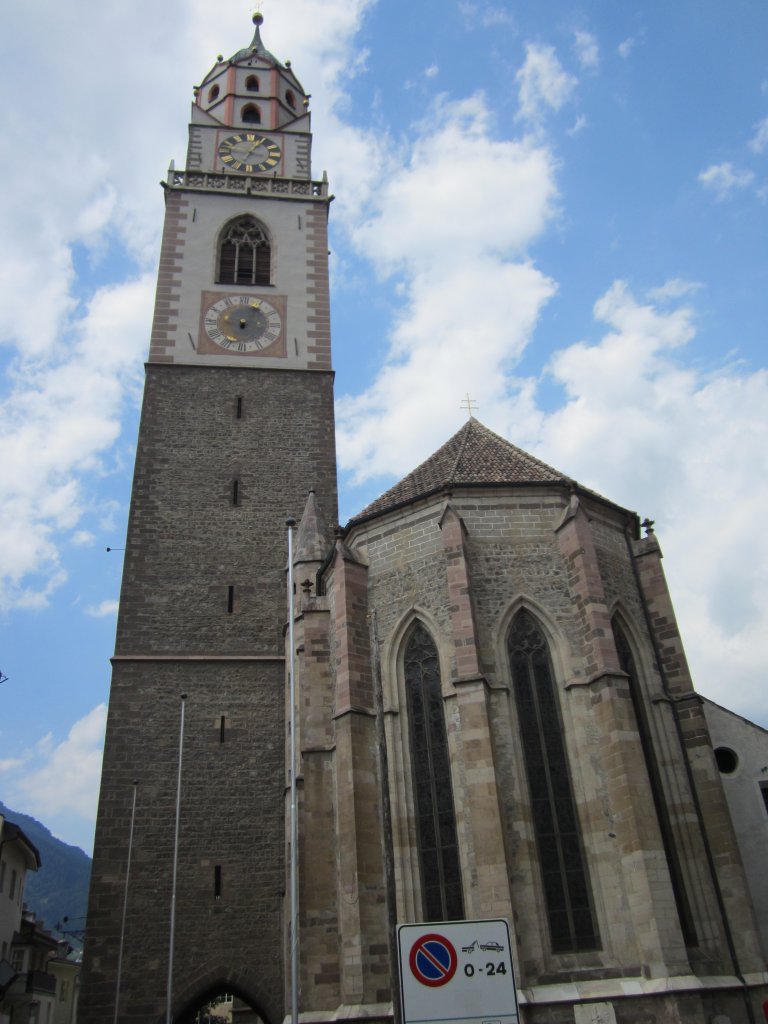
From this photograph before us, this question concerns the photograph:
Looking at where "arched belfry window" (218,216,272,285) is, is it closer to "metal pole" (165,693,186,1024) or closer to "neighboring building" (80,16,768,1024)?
"neighboring building" (80,16,768,1024)

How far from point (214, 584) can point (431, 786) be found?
9083 mm

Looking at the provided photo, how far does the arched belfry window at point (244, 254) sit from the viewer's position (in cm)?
2780

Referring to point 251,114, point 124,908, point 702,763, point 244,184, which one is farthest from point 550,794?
point 251,114

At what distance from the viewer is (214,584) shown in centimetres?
2214

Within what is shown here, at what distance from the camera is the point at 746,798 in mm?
18422

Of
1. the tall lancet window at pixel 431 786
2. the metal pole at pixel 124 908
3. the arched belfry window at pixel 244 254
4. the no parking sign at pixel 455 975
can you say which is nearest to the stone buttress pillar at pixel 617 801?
the tall lancet window at pixel 431 786

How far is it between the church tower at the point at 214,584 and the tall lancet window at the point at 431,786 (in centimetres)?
549

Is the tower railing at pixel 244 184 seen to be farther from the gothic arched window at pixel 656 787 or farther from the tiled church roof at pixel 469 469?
the gothic arched window at pixel 656 787

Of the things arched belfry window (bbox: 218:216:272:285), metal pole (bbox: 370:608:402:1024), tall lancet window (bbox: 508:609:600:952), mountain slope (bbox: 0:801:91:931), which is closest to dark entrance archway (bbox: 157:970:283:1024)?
metal pole (bbox: 370:608:402:1024)

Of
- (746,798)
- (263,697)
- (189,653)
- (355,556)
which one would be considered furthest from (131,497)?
(746,798)

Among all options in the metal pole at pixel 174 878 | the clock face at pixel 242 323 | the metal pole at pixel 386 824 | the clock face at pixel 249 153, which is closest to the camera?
the metal pole at pixel 386 824

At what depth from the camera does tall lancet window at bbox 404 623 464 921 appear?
47.0ft

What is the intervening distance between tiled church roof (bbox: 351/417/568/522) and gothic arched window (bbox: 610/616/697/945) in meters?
3.38

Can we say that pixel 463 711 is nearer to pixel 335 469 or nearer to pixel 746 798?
pixel 746 798
